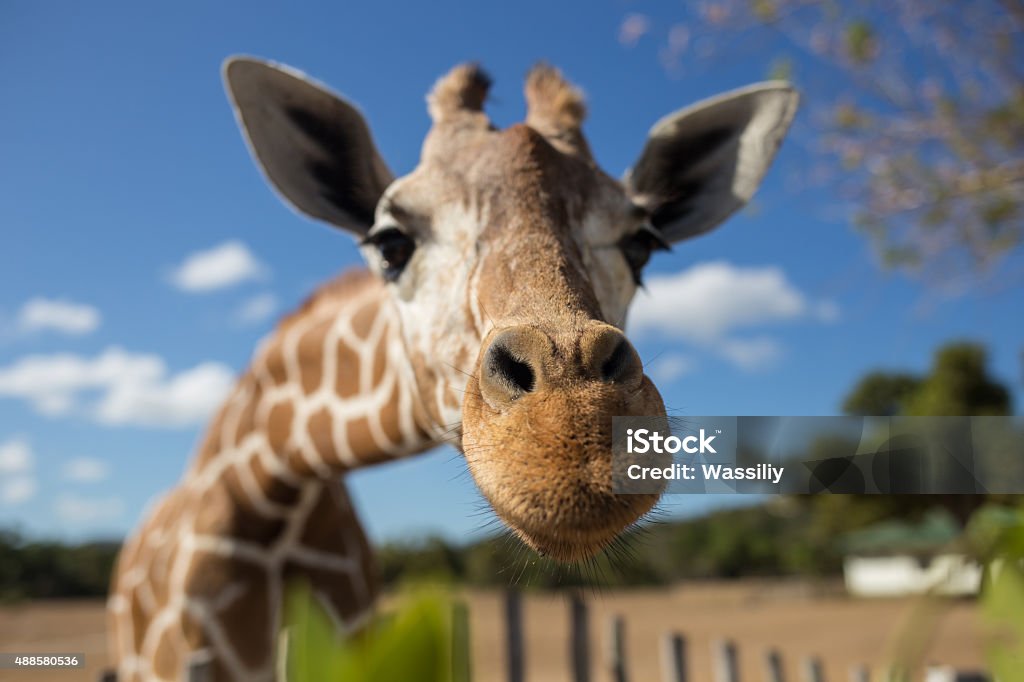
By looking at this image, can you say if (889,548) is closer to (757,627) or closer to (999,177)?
(757,627)

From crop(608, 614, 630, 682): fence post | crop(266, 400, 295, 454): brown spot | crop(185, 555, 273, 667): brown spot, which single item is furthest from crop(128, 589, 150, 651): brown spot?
crop(608, 614, 630, 682): fence post

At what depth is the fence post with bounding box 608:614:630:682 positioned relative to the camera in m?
4.84

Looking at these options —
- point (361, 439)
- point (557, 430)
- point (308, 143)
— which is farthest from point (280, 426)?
point (557, 430)

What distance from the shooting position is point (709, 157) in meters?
3.22

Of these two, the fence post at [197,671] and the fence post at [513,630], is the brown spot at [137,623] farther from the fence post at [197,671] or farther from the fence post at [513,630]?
the fence post at [513,630]

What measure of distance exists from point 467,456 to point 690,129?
1.93 metres

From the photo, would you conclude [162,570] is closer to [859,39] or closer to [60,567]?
[859,39]

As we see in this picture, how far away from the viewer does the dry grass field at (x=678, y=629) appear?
17.7 metres

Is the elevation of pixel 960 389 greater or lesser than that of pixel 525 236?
greater

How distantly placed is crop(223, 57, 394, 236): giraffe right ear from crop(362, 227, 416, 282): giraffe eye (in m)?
0.37

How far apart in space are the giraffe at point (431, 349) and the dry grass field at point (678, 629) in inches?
376

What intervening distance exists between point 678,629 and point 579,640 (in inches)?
839

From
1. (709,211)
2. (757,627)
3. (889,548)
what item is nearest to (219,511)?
(709,211)

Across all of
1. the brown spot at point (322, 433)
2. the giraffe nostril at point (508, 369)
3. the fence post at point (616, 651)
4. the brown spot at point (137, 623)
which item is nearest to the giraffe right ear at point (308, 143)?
the brown spot at point (322, 433)
